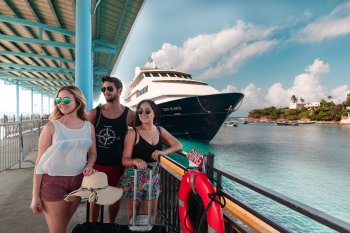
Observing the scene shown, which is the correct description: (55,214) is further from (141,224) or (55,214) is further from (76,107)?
(76,107)

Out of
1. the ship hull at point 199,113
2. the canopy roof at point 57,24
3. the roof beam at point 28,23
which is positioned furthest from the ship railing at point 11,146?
the ship hull at point 199,113

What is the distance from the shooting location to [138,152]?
88.4 inches

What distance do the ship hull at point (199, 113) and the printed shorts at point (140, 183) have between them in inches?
675

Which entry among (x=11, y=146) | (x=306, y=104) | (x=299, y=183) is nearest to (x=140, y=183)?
(x=11, y=146)

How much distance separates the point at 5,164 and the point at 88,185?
587 centimetres

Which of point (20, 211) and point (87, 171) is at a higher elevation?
point (87, 171)

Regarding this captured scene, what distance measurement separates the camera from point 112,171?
97.3 inches

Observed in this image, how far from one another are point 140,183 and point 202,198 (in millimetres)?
663

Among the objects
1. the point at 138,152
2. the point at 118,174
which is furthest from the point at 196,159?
the point at 118,174

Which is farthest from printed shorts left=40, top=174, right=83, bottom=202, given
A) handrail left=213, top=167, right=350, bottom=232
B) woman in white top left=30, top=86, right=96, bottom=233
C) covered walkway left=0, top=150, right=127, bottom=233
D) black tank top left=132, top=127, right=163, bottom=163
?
covered walkway left=0, top=150, right=127, bottom=233

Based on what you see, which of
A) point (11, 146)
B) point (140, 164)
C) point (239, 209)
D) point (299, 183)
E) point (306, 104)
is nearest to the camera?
point (140, 164)

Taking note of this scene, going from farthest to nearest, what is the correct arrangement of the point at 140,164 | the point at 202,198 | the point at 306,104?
the point at 306,104 < the point at 140,164 < the point at 202,198

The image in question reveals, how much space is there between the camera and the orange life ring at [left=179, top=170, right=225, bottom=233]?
1.64 meters

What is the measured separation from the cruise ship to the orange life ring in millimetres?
15181
